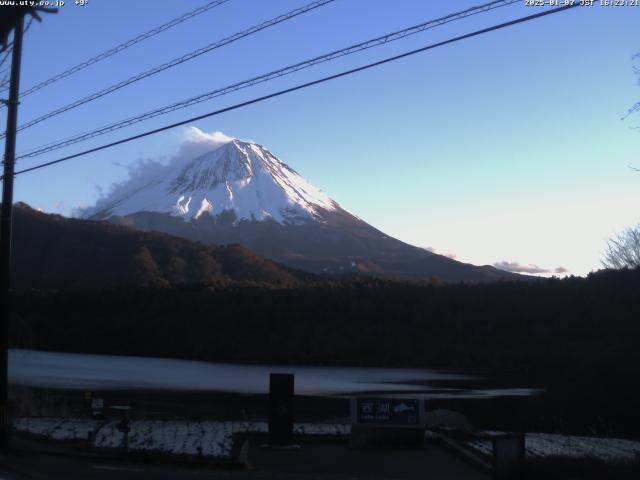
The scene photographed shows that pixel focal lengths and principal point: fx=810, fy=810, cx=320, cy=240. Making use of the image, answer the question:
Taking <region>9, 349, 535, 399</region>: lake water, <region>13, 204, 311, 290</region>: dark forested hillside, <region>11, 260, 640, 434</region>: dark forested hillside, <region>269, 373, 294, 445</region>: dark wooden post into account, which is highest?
<region>13, 204, 311, 290</region>: dark forested hillside

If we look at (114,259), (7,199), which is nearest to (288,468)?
(7,199)

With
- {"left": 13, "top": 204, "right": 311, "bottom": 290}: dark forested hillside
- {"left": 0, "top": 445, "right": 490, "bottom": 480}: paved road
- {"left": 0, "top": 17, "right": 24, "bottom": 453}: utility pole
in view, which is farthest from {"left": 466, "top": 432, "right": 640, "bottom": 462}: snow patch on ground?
{"left": 13, "top": 204, "right": 311, "bottom": 290}: dark forested hillside

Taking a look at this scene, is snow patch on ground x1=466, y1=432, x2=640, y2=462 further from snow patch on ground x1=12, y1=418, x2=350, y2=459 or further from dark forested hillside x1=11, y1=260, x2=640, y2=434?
dark forested hillside x1=11, y1=260, x2=640, y2=434

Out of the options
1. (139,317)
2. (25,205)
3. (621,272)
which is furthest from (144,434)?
(25,205)

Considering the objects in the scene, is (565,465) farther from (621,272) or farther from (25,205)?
(25,205)

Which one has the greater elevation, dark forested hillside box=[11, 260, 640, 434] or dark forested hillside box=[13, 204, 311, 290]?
dark forested hillside box=[13, 204, 311, 290]

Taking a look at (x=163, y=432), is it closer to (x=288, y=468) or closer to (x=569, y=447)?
(x=288, y=468)
